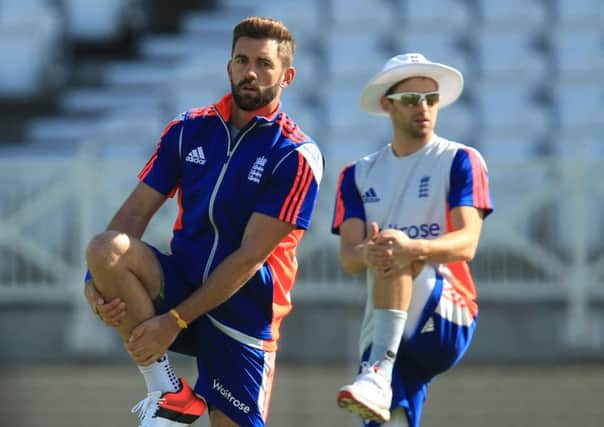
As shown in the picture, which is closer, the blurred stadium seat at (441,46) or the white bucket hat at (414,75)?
the white bucket hat at (414,75)

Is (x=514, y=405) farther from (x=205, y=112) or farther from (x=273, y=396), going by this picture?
(x=205, y=112)

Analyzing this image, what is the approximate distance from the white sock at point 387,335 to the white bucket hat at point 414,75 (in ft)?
2.84

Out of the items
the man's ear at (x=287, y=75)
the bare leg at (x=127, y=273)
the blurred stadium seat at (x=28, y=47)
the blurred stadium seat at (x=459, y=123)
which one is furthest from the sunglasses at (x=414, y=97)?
the blurred stadium seat at (x=28, y=47)

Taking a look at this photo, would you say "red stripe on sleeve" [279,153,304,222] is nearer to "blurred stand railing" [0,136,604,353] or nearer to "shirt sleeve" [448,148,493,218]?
"shirt sleeve" [448,148,493,218]

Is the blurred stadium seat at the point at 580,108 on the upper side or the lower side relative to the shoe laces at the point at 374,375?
upper

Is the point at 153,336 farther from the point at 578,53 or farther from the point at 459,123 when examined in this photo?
the point at 578,53

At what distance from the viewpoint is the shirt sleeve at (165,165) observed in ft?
16.6

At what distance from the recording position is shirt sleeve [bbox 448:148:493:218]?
5301 mm

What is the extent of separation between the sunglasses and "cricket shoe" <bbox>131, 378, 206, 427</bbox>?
1.30 metres

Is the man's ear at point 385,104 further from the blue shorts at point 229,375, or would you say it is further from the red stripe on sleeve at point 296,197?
the blue shorts at point 229,375

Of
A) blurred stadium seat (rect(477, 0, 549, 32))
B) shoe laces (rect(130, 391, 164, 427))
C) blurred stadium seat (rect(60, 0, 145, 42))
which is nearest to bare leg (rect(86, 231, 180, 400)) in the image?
shoe laces (rect(130, 391, 164, 427))

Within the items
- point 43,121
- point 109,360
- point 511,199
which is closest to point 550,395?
point 511,199

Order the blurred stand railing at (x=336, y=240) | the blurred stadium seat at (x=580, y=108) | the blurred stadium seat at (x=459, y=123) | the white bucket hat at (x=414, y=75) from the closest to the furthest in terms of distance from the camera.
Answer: the white bucket hat at (x=414, y=75)
the blurred stand railing at (x=336, y=240)
the blurred stadium seat at (x=459, y=123)
the blurred stadium seat at (x=580, y=108)

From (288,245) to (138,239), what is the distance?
0.54 metres
